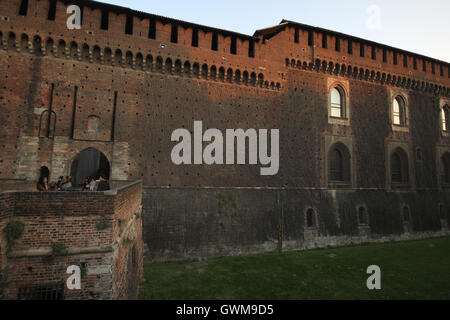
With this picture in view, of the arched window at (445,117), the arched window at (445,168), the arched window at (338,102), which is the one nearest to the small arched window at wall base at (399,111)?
the arched window at (445,117)

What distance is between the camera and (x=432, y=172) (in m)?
18.5

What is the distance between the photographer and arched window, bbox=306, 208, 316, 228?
14.1 m

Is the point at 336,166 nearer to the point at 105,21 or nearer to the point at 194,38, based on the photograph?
the point at 194,38

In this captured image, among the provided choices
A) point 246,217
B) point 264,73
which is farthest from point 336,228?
point 264,73

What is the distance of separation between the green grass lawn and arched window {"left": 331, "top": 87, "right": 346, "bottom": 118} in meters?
8.63

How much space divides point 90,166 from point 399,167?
22156 millimetres

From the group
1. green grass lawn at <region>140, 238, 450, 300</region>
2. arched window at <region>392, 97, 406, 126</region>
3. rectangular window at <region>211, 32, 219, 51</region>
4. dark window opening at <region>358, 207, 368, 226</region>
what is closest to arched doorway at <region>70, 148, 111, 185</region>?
green grass lawn at <region>140, 238, 450, 300</region>

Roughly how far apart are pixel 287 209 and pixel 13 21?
15945 millimetres

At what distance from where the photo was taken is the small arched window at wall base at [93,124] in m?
11.4

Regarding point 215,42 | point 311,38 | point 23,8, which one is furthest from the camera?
point 311,38

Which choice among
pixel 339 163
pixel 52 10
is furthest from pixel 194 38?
pixel 339 163

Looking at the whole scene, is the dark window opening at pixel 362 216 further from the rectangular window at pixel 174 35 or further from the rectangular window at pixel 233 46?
the rectangular window at pixel 174 35

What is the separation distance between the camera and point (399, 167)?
1789 cm
